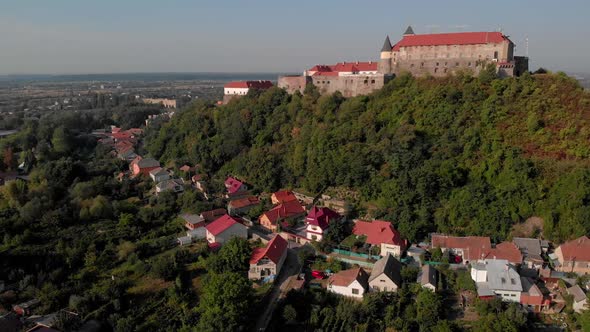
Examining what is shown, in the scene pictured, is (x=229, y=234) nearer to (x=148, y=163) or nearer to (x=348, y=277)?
(x=348, y=277)

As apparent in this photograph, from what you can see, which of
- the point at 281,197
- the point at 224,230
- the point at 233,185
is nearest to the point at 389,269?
the point at 224,230

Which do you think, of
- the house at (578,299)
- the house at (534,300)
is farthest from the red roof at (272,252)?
the house at (578,299)

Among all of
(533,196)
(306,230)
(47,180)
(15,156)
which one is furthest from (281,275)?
(15,156)

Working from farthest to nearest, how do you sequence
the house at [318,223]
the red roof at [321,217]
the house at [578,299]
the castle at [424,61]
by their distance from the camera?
the castle at [424,61]
the red roof at [321,217]
the house at [318,223]
the house at [578,299]

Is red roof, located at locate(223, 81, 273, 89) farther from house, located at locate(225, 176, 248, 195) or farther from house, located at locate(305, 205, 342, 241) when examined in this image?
house, located at locate(305, 205, 342, 241)

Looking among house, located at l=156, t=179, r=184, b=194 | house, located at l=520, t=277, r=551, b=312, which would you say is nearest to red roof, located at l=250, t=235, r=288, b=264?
house, located at l=520, t=277, r=551, b=312

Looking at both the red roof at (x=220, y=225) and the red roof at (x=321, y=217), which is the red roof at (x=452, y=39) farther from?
the red roof at (x=220, y=225)
